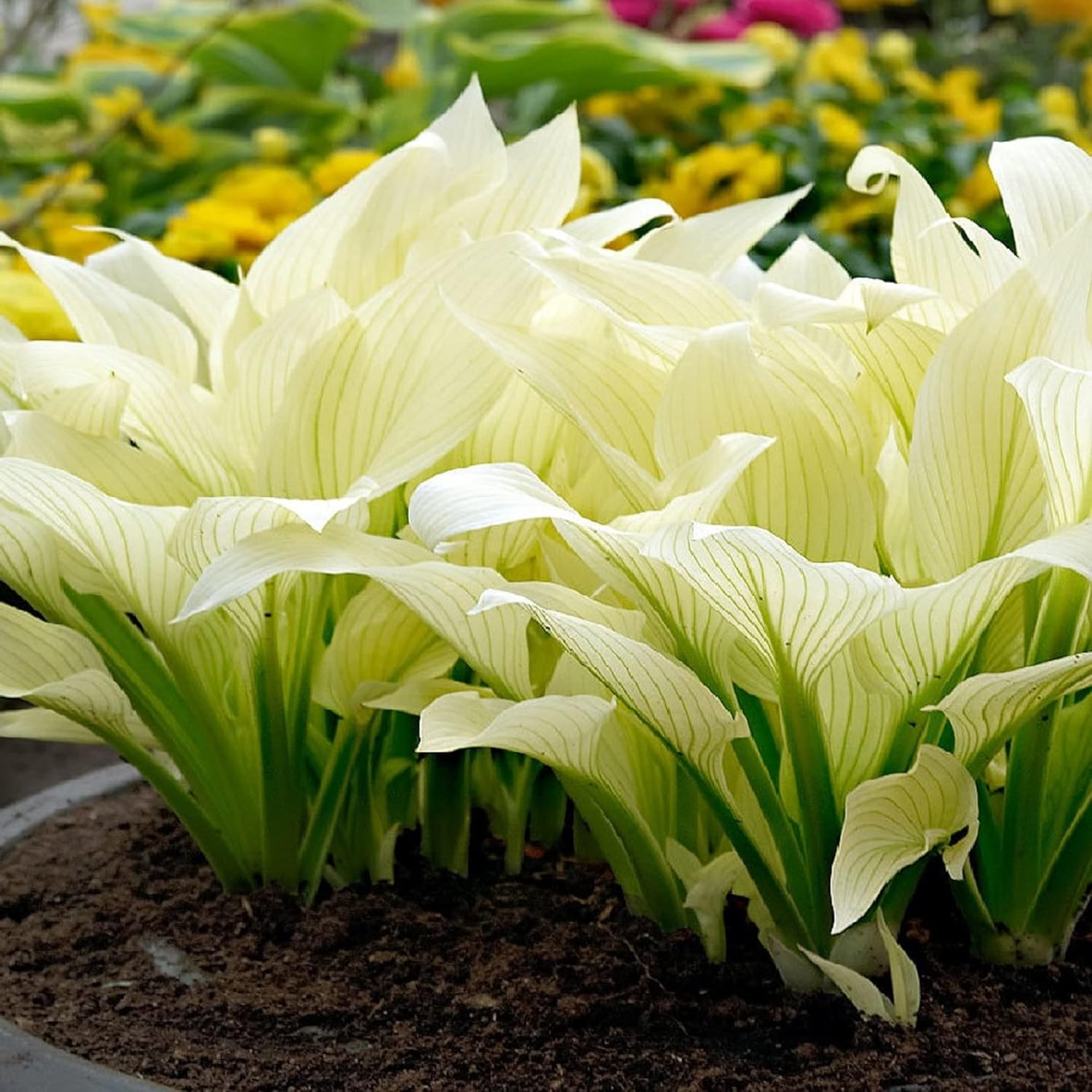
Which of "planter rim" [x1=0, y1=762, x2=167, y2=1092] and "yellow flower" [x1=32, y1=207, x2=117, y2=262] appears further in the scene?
"yellow flower" [x1=32, y1=207, x2=117, y2=262]

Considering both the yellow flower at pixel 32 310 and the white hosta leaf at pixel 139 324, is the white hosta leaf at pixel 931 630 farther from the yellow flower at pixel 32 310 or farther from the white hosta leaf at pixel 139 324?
the yellow flower at pixel 32 310

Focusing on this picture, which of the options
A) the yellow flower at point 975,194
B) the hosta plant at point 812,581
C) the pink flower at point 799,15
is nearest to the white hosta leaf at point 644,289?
the hosta plant at point 812,581

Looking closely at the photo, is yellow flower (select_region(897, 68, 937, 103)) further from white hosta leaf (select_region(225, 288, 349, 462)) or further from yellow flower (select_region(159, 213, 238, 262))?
white hosta leaf (select_region(225, 288, 349, 462))

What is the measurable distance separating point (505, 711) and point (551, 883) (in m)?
0.21

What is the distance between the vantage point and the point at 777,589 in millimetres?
488

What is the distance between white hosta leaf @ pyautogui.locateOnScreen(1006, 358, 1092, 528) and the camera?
476 millimetres

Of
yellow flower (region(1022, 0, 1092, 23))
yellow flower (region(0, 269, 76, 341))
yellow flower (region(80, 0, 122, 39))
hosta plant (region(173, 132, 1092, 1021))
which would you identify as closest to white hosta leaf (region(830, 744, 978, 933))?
hosta plant (region(173, 132, 1092, 1021))

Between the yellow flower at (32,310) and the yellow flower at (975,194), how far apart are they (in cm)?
118

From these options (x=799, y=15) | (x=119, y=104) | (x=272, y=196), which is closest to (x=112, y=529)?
(x=272, y=196)

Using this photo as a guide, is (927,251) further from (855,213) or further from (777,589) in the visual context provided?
(855,213)

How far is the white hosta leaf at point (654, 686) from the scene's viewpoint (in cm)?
51

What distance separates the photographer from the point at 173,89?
2859 mm

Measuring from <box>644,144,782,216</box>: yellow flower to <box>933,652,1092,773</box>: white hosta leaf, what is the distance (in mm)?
1505

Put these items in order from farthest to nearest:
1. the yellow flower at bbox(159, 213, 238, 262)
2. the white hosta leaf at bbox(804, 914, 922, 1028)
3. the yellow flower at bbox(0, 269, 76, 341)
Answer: the yellow flower at bbox(159, 213, 238, 262) → the yellow flower at bbox(0, 269, 76, 341) → the white hosta leaf at bbox(804, 914, 922, 1028)
